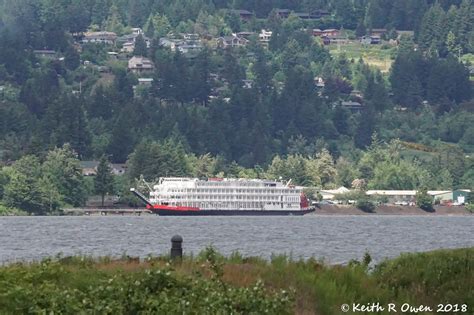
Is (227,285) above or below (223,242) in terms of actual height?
above

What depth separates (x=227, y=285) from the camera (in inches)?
1267

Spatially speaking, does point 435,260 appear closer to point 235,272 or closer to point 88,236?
point 235,272

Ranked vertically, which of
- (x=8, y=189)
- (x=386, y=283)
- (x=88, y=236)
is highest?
(x=386, y=283)

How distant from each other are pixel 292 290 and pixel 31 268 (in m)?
4.65

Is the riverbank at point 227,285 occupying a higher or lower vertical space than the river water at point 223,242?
higher

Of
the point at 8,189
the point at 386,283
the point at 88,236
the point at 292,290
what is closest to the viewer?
the point at 292,290

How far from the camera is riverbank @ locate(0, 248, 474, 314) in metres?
30.0

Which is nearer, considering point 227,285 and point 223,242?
point 227,285

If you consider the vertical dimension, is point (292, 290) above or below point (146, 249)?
above

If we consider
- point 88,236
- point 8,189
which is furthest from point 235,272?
point 8,189

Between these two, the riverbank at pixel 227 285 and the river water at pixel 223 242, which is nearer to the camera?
the riverbank at pixel 227 285

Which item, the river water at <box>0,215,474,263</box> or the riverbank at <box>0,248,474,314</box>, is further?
the river water at <box>0,215,474,263</box>

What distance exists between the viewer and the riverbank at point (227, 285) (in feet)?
98.4

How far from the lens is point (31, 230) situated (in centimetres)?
12762
